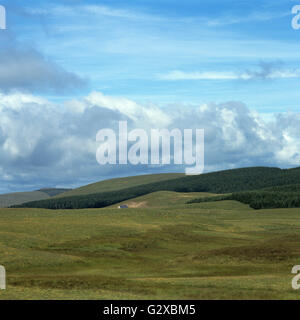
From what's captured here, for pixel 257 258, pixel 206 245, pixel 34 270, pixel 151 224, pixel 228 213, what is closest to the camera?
pixel 34 270

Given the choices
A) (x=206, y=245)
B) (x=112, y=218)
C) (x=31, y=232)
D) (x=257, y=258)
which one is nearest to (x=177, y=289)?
(x=257, y=258)

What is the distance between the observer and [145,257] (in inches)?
3282

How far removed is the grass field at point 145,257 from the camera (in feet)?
164

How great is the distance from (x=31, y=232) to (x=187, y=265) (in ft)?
121

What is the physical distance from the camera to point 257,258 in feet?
250

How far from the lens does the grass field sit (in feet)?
164

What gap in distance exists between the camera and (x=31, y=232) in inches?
3893

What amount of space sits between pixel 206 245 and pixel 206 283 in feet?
145

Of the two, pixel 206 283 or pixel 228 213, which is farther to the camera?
pixel 228 213
